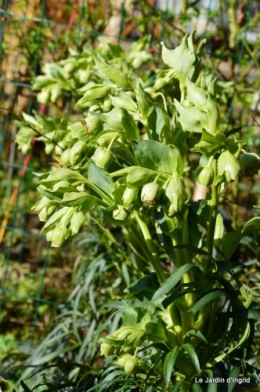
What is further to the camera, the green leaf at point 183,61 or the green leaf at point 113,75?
the green leaf at point 113,75

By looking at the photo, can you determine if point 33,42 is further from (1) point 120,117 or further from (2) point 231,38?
(1) point 120,117

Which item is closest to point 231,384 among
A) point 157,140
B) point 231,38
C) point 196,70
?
point 157,140

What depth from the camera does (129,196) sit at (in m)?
1.64

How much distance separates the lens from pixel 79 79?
286cm

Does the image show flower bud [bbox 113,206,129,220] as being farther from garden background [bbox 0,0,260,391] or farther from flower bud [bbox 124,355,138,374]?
garden background [bbox 0,0,260,391]

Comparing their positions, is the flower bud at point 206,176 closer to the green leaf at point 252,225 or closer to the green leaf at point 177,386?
the green leaf at point 252,225

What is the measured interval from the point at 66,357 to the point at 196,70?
1.53 metres

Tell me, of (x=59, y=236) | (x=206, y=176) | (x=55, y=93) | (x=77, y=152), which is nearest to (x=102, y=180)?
(x=77, y=152)

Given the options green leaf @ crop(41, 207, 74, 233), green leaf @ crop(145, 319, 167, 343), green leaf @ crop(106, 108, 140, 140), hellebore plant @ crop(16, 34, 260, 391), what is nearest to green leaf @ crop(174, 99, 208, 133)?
hellebore plant @ crop(16, 34, 260, 391)

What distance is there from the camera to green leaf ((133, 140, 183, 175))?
66.0 inches

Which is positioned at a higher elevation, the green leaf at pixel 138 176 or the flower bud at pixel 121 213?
the green leaf at pixel 138 176

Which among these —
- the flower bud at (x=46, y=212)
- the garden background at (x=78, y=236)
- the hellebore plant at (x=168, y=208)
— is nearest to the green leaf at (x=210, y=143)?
the hellebore plant at (x=168, y=208)

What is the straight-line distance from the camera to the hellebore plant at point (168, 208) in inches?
66.1

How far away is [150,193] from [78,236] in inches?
67.8
